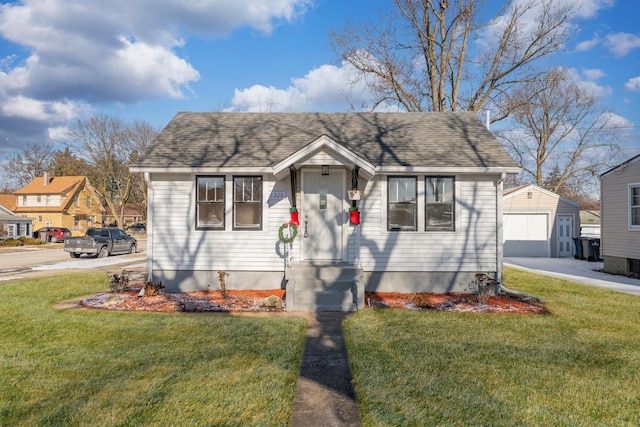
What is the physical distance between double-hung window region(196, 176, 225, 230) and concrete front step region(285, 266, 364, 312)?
101 inches

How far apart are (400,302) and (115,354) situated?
5793 mm

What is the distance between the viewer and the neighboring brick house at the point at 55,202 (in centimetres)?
4466

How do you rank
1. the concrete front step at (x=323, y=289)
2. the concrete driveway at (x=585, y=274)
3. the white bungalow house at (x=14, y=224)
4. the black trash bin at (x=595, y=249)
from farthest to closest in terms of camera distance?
1. the white bungalow house at (x=14, y=224)
2. the black trash bin at (x=595, y=249)
3. the concrete driveway at (x=585, y=274)
4. the concrete front step at (x=323, y=289)

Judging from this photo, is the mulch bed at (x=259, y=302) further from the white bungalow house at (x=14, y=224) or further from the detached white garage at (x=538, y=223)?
the white bungalow house at (x=14, y=224)

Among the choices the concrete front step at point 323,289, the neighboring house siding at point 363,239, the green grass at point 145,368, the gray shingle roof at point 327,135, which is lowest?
the green grass at point 145,368

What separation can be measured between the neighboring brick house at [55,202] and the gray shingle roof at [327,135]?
41.6 m

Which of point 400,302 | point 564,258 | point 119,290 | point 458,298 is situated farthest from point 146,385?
point 564,258

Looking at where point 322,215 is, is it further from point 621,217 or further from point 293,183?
point 621,217

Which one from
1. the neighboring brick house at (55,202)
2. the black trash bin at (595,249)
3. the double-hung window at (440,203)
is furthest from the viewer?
the neighboring brick house at (55,202)

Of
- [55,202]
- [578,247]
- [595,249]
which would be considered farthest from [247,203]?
[55,202]

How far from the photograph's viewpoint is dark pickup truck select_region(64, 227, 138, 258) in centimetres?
2130

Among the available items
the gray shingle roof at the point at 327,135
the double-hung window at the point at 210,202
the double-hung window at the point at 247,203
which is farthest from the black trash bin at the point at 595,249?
the double-hung window at the point at 210,202

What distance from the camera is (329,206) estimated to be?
965 cm

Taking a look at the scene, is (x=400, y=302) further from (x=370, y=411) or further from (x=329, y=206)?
(x=370, y=411)
